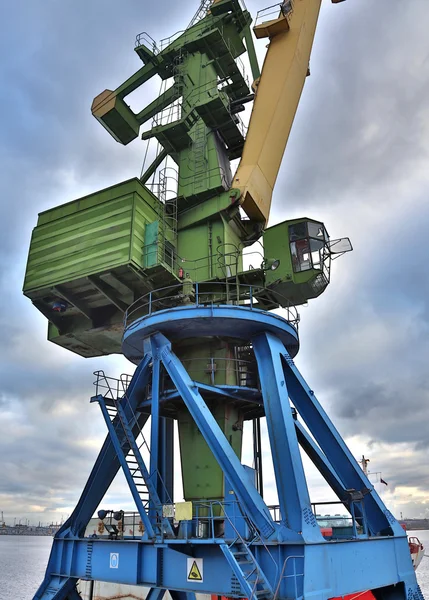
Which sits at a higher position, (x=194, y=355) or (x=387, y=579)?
(x=194, y=355)

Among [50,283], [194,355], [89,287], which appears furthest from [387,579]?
[50,283]

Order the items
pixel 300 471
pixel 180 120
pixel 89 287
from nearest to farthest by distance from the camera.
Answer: pixel 300 471 → pixel 89 287 → pixel 180 120

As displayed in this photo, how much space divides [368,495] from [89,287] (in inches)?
404

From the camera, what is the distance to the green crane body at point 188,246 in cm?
1524

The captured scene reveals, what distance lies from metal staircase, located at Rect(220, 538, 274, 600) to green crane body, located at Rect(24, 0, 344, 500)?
328 cm

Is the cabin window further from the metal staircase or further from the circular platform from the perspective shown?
the metal staircase

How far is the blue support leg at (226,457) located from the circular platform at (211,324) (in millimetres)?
1472

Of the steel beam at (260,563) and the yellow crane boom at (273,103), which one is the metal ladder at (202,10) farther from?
the steel beam at (260,563)

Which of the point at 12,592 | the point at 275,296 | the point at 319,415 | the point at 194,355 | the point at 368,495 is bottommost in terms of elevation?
the point at 12,592

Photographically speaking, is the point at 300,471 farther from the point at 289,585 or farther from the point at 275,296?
the point at 275,296

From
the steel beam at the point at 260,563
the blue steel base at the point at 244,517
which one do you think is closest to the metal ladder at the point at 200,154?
the blue steel base at the point at 244,517

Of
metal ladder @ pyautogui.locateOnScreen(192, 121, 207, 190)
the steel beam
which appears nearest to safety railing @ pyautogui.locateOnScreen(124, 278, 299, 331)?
metal ladder @ pyautogui.locateOnScreen(192, 121, 207, 190)

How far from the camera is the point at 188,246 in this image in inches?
681

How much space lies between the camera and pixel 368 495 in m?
13.8
